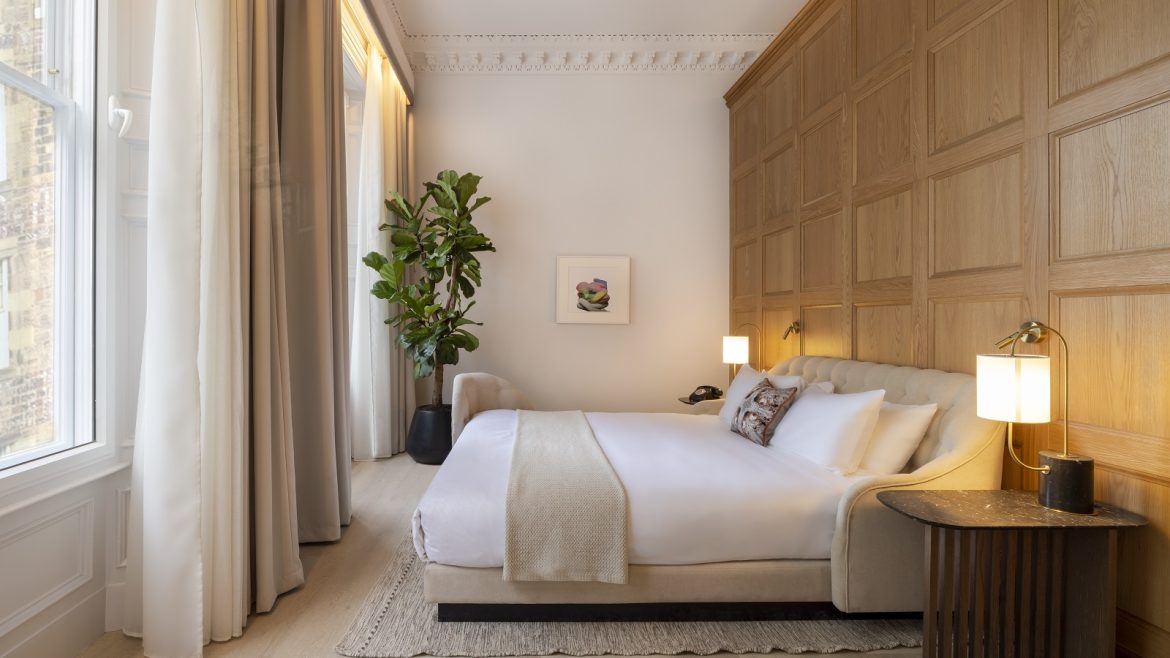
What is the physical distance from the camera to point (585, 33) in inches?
185

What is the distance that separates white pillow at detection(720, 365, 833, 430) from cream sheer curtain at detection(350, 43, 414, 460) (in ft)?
8.24

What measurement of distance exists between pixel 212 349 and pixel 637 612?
1.73 m

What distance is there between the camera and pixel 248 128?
2.13 m

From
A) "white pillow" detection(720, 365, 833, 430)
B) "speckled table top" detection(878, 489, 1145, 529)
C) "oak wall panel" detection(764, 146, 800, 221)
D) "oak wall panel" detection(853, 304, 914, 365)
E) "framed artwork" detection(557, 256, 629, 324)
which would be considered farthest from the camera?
"framed artwork" detection(557, 256, 629, 324)

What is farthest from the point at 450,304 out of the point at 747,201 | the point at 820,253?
the point at 820,253

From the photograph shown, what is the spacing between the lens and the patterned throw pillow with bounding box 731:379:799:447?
2.83 metres

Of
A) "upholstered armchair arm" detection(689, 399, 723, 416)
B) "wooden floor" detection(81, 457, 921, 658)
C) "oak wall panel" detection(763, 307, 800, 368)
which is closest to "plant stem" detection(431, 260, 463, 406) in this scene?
"wooden floor" detection(81, 457, 921, 658)

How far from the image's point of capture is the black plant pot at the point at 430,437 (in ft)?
13.9

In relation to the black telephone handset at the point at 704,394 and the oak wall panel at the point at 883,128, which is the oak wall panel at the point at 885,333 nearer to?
the oak wall panel at the point at 883,128

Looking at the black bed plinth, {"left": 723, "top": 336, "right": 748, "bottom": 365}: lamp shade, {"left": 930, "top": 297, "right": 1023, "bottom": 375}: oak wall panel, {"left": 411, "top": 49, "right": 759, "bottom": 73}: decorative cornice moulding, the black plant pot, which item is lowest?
the black bed plinth

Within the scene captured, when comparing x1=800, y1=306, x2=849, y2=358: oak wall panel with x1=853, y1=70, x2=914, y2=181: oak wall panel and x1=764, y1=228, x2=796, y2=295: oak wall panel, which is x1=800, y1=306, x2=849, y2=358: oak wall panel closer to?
x1=764, y1=228, x2=796, y2=295: oak wall panel

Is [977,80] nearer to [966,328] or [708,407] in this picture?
[966,328]

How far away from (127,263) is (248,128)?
63 cm

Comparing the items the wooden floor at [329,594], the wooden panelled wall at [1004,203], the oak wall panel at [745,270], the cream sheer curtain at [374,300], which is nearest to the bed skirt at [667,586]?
the wooden floor at [329,594]
